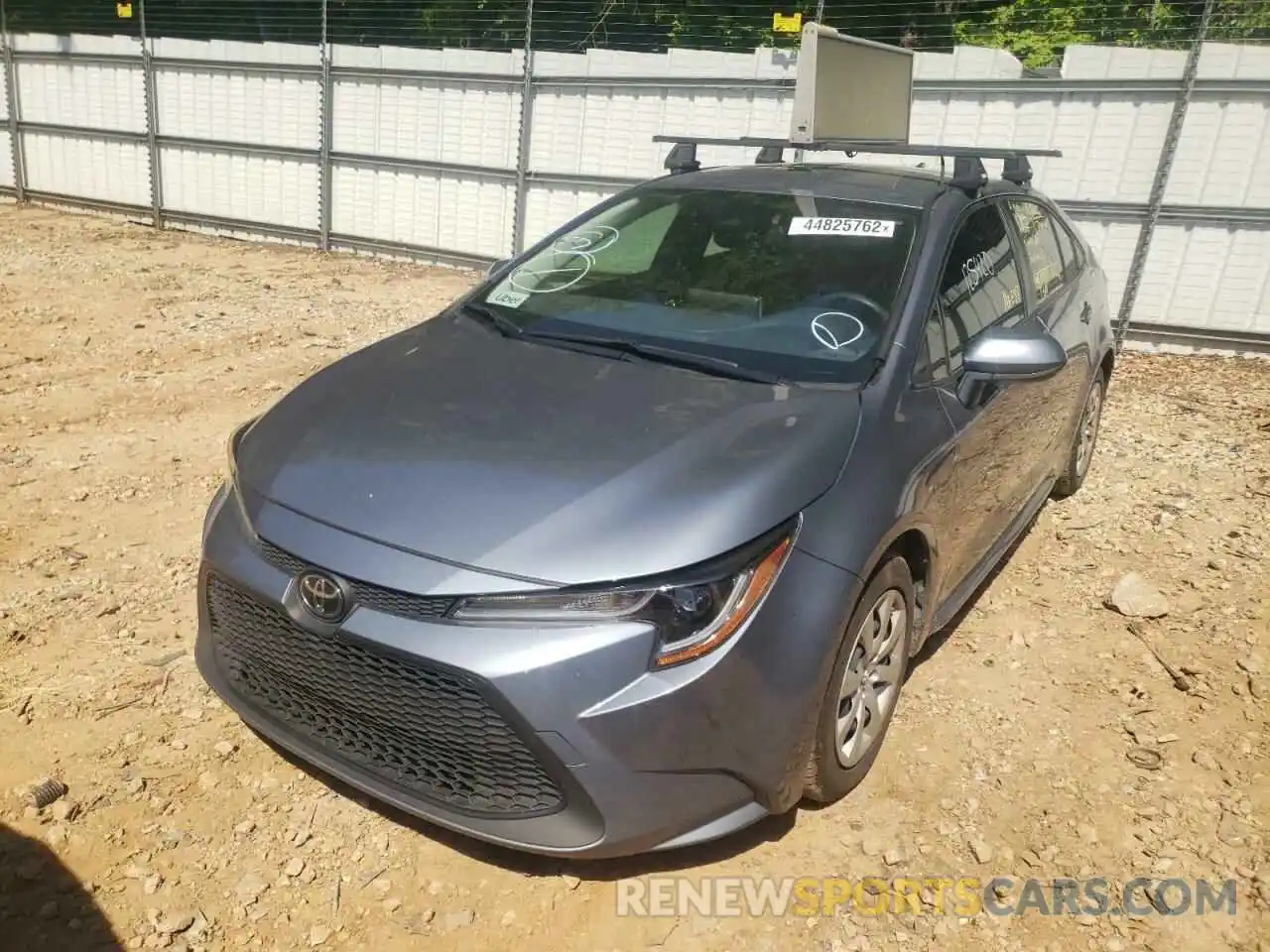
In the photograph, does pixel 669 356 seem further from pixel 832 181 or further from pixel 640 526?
pixel 832 181

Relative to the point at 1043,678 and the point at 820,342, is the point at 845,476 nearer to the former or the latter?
the point at 820,342

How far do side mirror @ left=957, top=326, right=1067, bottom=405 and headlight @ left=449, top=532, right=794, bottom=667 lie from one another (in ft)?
4.09

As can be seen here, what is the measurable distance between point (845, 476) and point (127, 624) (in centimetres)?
252

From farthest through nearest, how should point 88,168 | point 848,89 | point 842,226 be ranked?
point 88,168
point 848,89
point 842,226

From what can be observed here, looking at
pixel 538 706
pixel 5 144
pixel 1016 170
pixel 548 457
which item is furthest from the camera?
pixel 5 144

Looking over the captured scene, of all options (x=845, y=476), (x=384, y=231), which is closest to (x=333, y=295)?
(x=384, y=231)

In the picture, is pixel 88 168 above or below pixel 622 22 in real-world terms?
below

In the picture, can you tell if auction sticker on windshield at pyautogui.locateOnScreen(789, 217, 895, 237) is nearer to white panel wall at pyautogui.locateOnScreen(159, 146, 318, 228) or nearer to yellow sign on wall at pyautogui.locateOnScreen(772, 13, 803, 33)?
yellow sign on wall at pyautogui.locateOnScreen(772, 13, 803, 33)

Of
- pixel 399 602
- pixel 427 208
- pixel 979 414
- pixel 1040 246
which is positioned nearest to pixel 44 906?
pixel 399 602

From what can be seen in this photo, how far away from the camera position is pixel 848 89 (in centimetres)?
478

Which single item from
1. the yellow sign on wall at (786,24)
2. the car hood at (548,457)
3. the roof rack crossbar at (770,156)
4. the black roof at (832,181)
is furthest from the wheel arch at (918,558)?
the yellow sign on wall at (786,24)

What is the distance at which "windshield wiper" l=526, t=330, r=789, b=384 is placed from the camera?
110 inches

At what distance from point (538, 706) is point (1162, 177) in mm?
7553

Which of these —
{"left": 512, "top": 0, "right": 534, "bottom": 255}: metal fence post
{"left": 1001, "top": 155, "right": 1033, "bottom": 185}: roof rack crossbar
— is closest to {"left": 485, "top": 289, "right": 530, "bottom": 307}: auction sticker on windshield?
{"left": 1001, "top": 155, "right": 1033, "bottom": 185}: roof rack crossbar
